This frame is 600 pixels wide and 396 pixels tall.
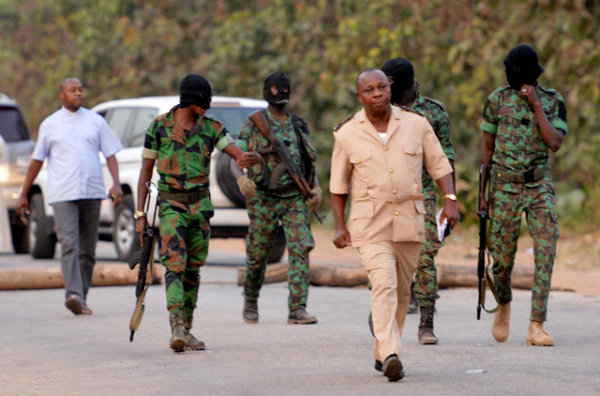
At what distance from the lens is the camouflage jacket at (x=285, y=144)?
10.4m

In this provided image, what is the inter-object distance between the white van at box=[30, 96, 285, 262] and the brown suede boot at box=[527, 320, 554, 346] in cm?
655

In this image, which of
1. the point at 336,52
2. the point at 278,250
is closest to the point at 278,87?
the point at 278,250

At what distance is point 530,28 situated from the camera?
20.0 m

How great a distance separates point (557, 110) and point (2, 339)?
173 inches

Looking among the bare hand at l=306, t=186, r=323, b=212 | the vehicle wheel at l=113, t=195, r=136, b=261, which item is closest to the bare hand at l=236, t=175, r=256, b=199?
the bare hand at l=306, t=186, r=323, b=212

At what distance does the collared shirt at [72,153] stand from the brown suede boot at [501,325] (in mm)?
4082

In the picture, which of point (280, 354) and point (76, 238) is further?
point (76, 238)

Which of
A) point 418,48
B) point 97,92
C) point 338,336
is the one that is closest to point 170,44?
point 97,92

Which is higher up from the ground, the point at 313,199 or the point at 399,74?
the point at 399,74

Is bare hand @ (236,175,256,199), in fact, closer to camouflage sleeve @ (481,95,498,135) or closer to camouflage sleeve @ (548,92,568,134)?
camouflage sleeve @ (481,95,498,135)

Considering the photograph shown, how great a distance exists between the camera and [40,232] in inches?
695

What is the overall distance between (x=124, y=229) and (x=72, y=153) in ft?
16.9

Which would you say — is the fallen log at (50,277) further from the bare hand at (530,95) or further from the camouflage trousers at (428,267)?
the bare hand at (530,95)

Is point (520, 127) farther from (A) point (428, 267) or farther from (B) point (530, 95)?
(A) point (428, 267)
